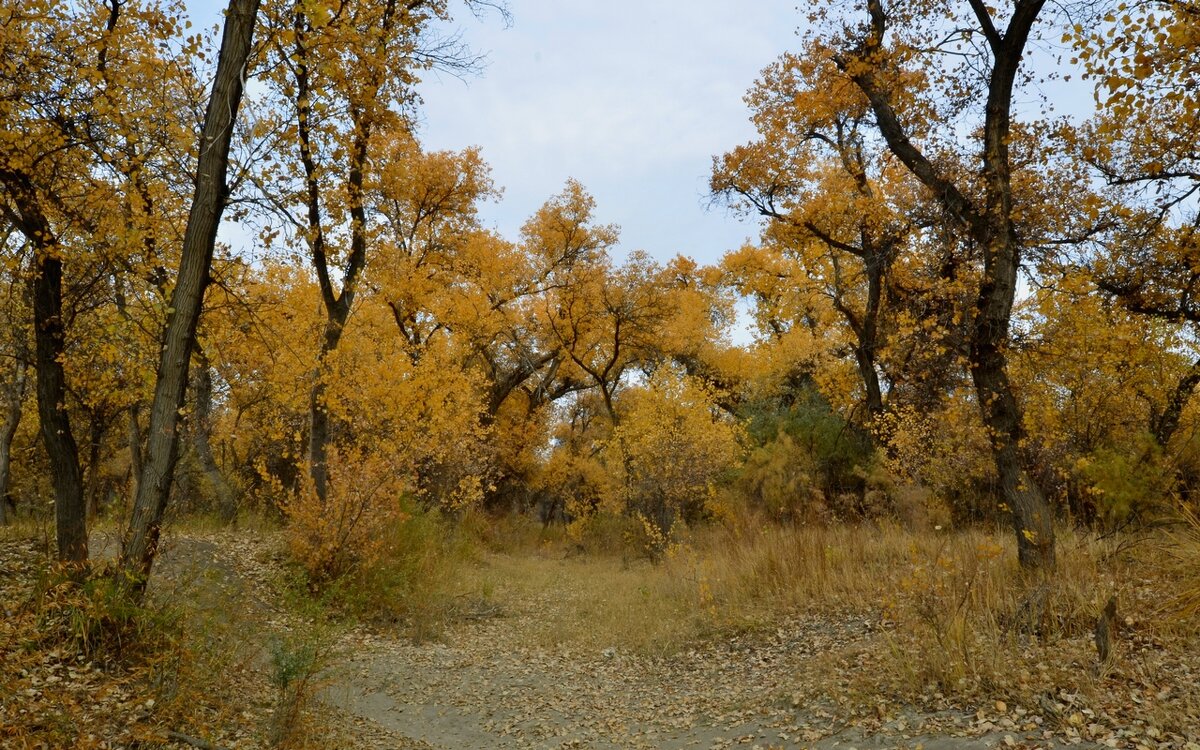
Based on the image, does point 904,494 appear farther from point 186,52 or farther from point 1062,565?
point 186,52

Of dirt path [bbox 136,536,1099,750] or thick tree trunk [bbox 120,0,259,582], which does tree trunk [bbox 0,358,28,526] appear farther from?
thick tree trunk [bbox 120,0,259,582]

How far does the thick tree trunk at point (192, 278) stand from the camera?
5.01 m

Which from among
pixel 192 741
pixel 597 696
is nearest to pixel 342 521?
pixel 597 696

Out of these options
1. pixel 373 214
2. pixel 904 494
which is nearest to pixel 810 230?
pixel 904 494

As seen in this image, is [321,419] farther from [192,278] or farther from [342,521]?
[192,278]

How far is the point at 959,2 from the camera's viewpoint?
748 centimetres

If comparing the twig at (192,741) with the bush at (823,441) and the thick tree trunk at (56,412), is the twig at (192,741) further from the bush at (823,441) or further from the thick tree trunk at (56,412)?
the bush at (823,441)

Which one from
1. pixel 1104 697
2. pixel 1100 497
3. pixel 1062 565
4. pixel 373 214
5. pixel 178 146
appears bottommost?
pixel 1104 697

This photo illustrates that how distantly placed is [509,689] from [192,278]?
5.05 meters

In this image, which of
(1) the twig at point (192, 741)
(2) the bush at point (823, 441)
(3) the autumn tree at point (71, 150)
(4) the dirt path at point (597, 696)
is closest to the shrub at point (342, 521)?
(4) the dirt path at point (597, 696)

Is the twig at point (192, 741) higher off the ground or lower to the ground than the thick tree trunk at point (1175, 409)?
lower

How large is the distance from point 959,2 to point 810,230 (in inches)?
304

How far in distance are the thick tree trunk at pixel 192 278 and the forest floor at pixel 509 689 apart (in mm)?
1068

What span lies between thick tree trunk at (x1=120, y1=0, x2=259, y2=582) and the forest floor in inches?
42.1
